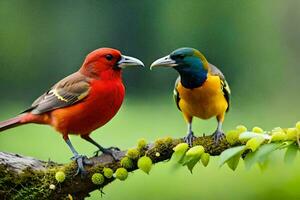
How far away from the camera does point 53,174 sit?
2895mm

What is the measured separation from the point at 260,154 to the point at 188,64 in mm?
1156

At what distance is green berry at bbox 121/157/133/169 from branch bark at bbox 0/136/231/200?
2 centimetres

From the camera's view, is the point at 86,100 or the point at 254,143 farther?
the point at 86,100

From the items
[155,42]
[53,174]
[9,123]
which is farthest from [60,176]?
[155,42]

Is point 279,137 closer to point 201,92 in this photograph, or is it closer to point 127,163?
point 127,163

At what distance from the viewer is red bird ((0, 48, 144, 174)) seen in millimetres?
3170

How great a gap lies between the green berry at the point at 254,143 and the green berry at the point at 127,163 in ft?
2.14

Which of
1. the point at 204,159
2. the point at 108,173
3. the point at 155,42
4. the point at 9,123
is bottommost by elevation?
the point at 204,159

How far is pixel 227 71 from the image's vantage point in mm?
16172

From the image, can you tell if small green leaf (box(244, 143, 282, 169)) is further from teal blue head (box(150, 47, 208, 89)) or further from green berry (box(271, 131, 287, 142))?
teal blue head (box(150, 47, 208, 89))

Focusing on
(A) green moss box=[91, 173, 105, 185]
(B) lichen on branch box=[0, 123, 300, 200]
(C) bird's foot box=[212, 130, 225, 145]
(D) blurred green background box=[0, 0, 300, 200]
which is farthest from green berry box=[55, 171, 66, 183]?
(D) blurred green background box=[0, 0, 300, 200]

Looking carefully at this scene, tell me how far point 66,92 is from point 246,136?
121 centimetres

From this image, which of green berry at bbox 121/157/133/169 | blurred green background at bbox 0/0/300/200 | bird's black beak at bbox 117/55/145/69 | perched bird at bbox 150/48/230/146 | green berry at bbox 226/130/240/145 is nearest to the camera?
green berry at bbox 226/130/240/145

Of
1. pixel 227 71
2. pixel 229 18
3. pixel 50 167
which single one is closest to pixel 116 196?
pixel 50 167
